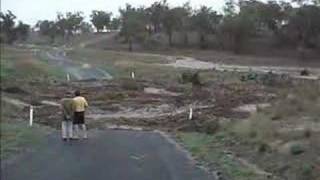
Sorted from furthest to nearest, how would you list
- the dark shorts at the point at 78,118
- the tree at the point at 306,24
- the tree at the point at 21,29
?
1. the tree at the point at 306,24
2. the dark shorts at the point at 78,118
3. the tree at the point at 21,29

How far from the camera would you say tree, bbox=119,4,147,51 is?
12225 cm

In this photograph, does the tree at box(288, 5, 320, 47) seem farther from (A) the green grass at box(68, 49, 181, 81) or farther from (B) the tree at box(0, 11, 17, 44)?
(B) the tree at box(0, 11, 17, 44)

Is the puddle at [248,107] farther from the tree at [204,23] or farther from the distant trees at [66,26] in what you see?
the distant trees at [66,26]

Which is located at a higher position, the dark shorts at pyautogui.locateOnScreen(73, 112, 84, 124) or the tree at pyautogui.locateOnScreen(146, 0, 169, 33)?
the tree at pyautogui.locateOnScreen(146, 0, 169, 33)

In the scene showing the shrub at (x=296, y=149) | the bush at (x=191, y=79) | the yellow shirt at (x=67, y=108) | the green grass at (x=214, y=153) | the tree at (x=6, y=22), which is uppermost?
the tree at (x=6, y=22)

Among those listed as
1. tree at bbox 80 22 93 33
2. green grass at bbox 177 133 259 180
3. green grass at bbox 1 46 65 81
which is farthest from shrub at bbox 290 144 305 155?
tree at bbox 80 22 93 33

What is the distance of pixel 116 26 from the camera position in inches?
5950

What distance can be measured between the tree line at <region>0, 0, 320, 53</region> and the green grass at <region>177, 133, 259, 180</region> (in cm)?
7786

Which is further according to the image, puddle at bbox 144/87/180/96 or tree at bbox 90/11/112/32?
tree at bbox 90/11/112/32

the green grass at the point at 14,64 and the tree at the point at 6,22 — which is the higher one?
the tree at the point at 6,22

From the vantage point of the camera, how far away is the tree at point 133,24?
401ft

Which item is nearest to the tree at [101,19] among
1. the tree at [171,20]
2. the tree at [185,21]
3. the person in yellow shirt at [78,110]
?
the tree at [185,21]

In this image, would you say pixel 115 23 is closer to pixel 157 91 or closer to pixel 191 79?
pixel 191 79

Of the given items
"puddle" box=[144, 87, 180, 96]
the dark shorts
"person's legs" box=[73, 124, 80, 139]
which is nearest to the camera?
the dark shorts
